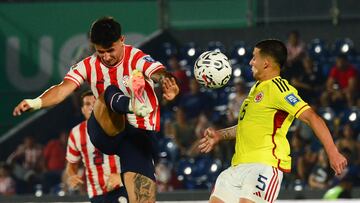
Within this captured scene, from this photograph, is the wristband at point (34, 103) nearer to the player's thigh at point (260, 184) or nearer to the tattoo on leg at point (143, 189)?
the tattoo on leg at point (143, 189)

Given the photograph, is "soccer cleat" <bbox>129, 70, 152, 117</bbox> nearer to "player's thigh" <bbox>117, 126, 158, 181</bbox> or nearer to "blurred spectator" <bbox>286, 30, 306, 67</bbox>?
"player's thigh" <bbox>117, 126, 158, 181</bbox>

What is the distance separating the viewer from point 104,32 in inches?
334

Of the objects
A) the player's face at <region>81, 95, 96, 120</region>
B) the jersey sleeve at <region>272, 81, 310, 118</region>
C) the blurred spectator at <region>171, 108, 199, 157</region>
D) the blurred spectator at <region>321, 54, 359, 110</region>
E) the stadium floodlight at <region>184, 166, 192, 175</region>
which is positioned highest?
the jersey sleeve at <region>272, 81, 310, 118</region>

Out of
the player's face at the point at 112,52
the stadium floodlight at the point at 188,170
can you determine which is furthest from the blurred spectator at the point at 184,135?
the player's face at the point at 112,52

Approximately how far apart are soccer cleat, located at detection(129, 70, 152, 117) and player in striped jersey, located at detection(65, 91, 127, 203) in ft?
7.89

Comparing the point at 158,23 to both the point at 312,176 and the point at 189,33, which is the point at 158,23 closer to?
the point at 189,33

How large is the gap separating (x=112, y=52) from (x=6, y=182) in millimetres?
7905

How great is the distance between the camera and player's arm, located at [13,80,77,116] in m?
7.98

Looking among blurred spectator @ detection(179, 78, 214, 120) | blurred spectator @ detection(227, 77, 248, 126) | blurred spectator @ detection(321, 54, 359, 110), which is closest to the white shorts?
blurred spectator @ detection(227, 77, 248, 126)

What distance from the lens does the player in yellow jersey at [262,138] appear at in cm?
830

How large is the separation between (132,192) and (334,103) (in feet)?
24.0

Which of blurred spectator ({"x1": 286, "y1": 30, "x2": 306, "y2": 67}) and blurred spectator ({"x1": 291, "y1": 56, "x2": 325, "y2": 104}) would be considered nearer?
blurred spectator ({"x1": 291, "y1": 56, "x2": 325, "y2": 104})

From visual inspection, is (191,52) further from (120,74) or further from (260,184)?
(260,184)

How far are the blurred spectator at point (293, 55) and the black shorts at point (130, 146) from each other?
7.18 metres
